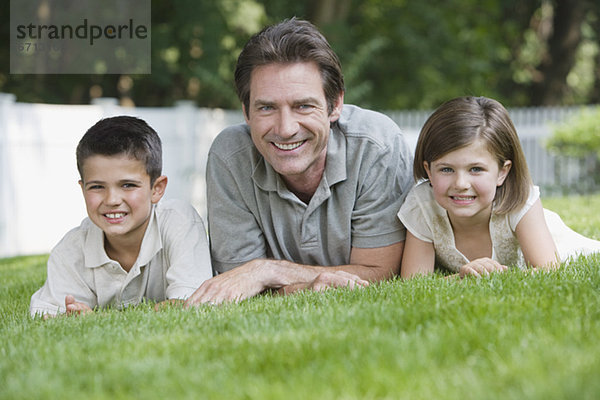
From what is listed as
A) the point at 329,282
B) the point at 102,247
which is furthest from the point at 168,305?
the point at 329,282

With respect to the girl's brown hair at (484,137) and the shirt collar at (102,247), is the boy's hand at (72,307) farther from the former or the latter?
the girl's brown hair at (484,137)

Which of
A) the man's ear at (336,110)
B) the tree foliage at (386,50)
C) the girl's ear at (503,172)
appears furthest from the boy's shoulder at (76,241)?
the tree foliage at (386,50)

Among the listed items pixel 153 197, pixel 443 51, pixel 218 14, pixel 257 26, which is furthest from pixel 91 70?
pixel 153 197

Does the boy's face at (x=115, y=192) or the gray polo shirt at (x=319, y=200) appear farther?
the gray polo shirt at (x=319, y=200)

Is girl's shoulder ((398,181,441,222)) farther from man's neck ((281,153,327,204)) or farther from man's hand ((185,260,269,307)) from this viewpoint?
man's hand ((185,260,269,307))

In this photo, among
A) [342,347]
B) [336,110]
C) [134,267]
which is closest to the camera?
[342,347]

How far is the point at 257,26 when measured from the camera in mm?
16734

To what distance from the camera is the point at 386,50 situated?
18125 millimetres

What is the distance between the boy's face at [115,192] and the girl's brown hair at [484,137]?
1717 millimetres

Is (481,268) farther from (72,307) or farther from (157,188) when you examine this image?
(72,307)

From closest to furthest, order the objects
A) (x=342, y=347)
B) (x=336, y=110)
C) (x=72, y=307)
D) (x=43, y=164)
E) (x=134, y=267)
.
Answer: (x=342, y=347), (x=72, y=307), (x=134, y=267), (x=336, y=110), (x=43, y=164)

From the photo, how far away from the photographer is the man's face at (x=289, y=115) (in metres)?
3.90

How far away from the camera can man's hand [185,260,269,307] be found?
146 inches

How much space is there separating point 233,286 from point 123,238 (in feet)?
2.58
